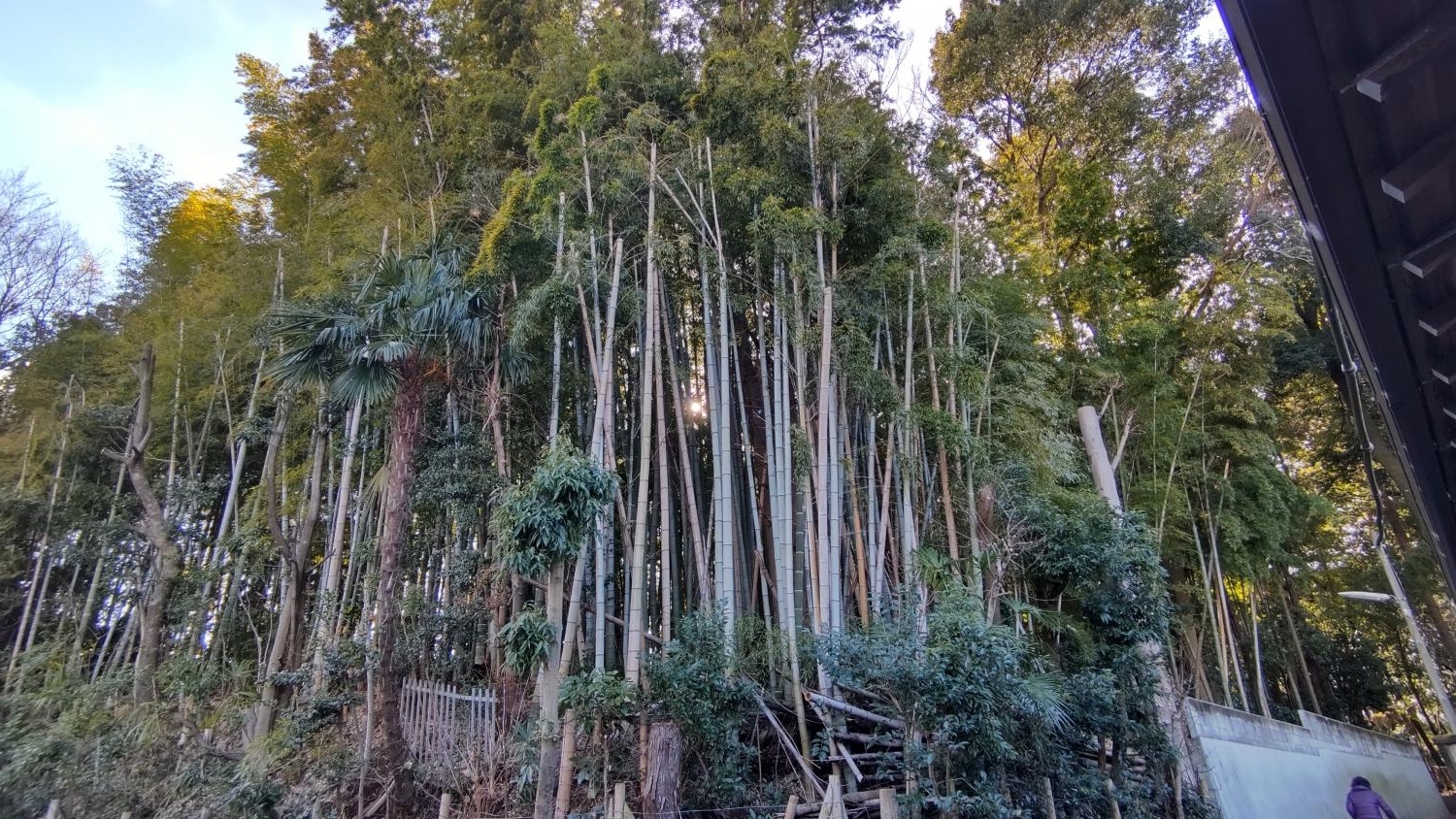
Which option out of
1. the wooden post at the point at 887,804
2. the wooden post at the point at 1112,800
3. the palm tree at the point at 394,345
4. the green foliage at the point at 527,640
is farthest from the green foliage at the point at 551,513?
the wooden post at the point at 1112,800

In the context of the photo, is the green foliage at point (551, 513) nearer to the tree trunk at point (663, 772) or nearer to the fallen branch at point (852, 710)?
the tree trunk at point (663, 772)

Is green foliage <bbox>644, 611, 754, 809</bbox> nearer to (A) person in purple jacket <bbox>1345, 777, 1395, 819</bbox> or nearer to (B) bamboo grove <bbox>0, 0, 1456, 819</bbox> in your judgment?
(B) bamboo grove <bbox>0, 0, 1456, 819</bbox>

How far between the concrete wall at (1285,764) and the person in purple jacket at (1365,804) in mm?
565

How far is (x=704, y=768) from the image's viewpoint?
3.84 m

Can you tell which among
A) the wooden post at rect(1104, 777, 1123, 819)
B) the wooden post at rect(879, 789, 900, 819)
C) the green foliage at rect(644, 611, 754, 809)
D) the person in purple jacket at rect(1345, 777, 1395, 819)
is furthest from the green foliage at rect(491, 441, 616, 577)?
the person in purple jacket at rect(1345, 777, 1395, 819)

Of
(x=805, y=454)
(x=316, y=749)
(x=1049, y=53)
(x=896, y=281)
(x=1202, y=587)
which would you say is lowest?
(x=316, y=749)

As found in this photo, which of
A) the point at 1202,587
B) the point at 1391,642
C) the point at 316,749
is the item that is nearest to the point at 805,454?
the point at 316,749

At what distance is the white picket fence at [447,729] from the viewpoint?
450cm

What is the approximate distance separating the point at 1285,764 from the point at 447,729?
6633 mm

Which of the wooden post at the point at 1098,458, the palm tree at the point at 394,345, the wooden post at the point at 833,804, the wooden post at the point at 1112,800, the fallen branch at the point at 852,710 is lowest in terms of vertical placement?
the wooden post at the point at 1112,800

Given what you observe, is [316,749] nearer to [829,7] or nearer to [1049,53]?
[829,7]

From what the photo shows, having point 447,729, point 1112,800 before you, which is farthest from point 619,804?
point 1112,800

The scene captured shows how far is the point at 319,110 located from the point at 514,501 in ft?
24.1

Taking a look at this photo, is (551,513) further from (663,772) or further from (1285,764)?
(1285,764)
